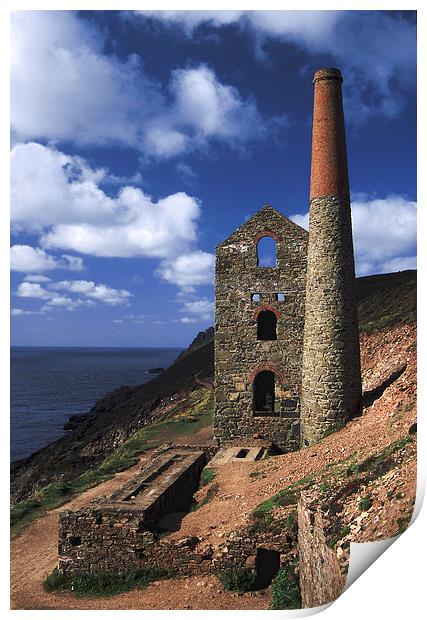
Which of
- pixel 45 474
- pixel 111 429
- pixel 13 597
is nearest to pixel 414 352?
pixel 13 597

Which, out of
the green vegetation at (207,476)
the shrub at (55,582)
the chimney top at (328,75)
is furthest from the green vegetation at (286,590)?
the chimney top at (328,75)

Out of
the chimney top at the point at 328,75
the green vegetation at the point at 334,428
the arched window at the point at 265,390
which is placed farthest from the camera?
the arched window at the point at 265,390

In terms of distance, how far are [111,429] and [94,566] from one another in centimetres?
2228

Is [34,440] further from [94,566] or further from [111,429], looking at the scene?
[94,566]

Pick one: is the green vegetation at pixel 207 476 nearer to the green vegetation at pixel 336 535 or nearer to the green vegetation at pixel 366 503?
the green vegetation at pixel 366 503

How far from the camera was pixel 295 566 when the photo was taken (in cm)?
1134

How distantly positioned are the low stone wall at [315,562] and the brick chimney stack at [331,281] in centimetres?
611

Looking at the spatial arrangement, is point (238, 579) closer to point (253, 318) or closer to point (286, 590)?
point (286, 590)

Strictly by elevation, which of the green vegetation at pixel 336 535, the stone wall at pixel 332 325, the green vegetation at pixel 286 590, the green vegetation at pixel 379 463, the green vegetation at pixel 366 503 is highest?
the stone wall at pixel 332 325

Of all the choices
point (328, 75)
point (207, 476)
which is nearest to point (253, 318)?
point (207, 476)

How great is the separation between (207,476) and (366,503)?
7609 mm

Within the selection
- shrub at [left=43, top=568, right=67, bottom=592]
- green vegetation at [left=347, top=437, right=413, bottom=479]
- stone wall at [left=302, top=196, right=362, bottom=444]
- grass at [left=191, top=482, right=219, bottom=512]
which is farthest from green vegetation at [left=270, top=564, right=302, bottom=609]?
stone wall at [left=302, top=196, right=362, bottom=444]

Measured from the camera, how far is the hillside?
2677 centimetres

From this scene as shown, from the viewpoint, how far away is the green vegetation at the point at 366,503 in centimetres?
988
